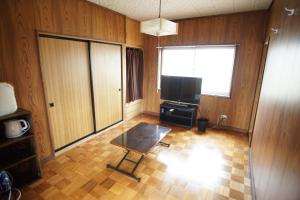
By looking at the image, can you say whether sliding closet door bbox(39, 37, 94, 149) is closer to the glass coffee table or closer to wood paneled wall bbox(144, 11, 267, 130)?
the glass coffee table

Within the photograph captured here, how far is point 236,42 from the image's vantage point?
3289 mm

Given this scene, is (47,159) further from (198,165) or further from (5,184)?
(198,165)

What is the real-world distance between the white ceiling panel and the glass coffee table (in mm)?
2174

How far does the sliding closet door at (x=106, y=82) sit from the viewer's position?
3068 mm

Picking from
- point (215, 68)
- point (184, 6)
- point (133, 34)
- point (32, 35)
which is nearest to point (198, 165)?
point (215, 68)

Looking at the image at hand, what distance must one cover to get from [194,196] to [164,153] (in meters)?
0.92

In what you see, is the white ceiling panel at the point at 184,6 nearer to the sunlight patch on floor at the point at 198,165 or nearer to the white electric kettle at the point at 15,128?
the white electric kettle at the point at 15,128

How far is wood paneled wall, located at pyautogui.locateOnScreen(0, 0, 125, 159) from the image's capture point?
72.2 inches

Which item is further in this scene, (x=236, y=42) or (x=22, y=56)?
(x=236, y=42)

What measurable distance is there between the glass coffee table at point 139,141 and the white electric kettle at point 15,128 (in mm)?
1066

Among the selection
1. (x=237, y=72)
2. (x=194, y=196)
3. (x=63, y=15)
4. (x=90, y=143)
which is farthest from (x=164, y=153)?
(x=63, y=15)

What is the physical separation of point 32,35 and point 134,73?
2.33 m

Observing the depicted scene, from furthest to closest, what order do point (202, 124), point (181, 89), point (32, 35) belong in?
point (181, 89), point (202, 124), point (32, 35)

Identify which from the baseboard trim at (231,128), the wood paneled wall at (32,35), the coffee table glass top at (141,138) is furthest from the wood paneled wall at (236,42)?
the wood paneled wall at (32,35)
